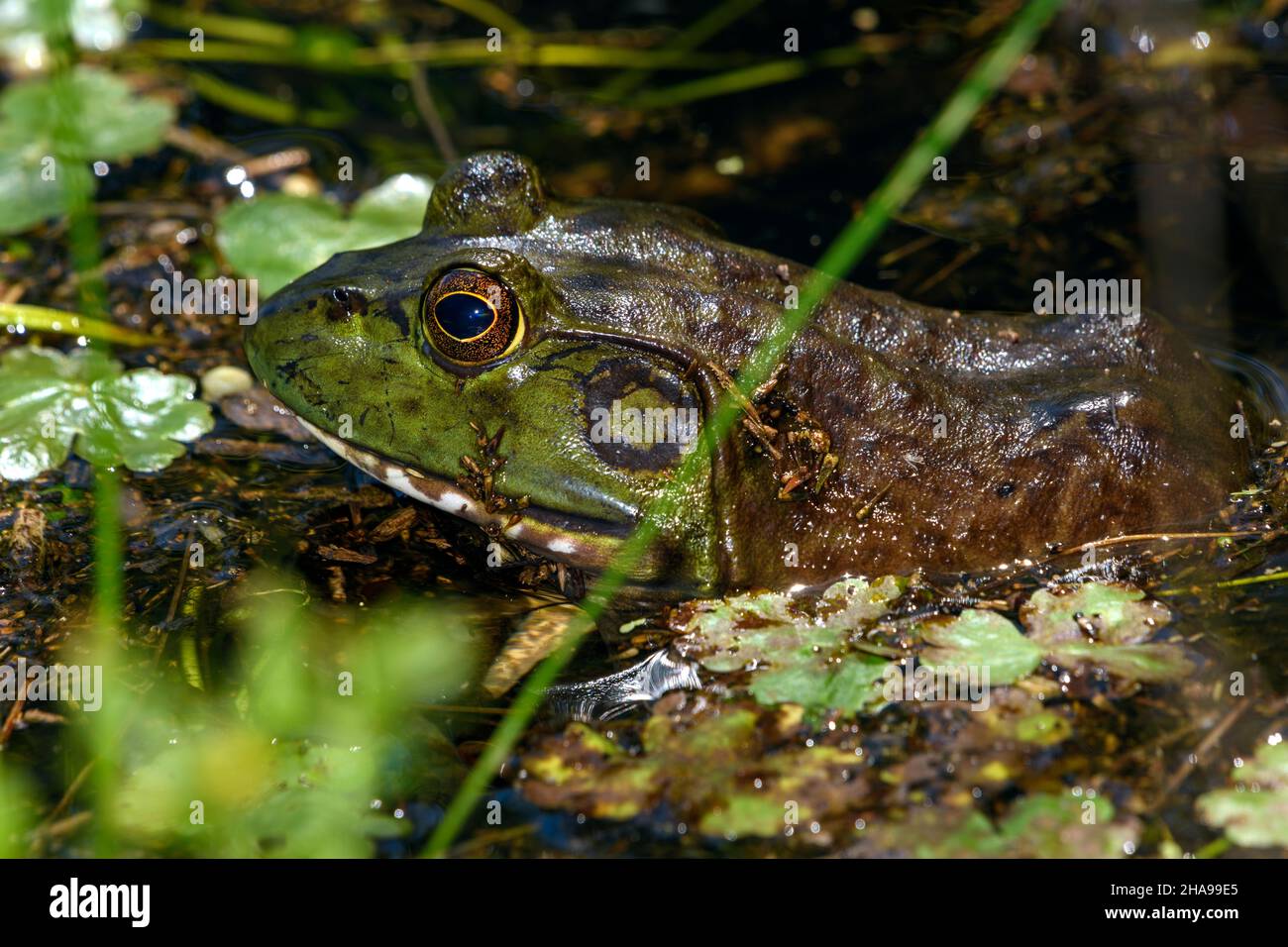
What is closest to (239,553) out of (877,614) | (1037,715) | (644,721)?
(644,721)

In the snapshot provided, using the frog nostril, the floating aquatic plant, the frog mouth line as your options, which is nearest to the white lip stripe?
the frog mouth line

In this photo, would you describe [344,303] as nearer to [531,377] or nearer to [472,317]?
[472,317]

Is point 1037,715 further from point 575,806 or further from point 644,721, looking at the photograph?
point 575,806

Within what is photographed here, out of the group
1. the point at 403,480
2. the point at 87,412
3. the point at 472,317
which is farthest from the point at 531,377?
the point at 87,412

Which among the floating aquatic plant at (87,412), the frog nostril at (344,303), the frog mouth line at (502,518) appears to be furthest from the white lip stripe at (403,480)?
the floating aquatic plant at (87,412)

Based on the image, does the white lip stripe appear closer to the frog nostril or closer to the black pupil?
the frog nostril

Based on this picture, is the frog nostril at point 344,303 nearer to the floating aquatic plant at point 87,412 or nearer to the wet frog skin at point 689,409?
the wet frog skin at point 689,409

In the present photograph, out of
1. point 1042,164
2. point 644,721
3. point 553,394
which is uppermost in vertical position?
point 1042,164
